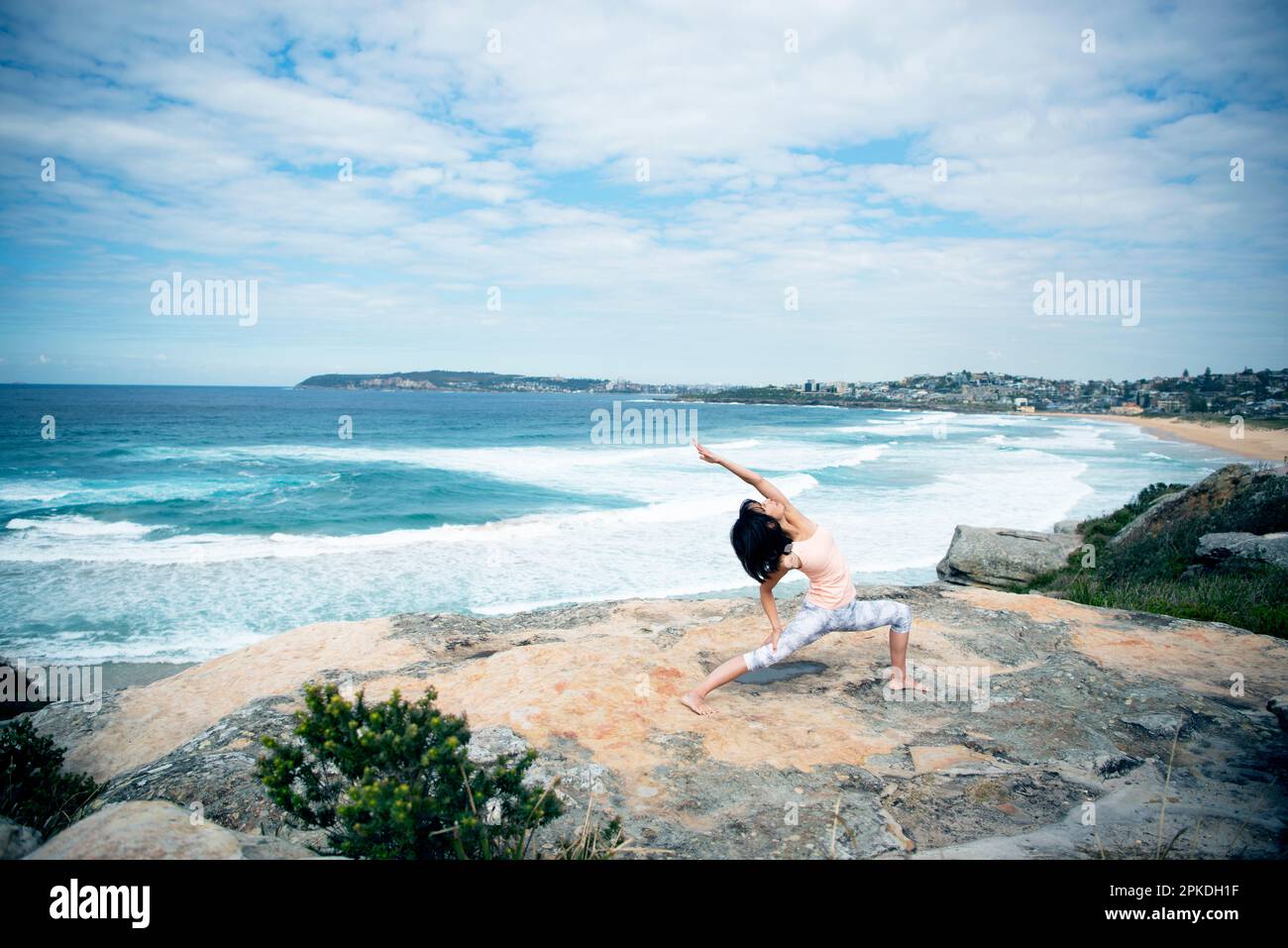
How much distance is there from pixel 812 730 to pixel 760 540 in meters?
1.26

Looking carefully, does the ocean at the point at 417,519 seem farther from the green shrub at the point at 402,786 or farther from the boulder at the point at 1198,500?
the green shrub at the point at 402,786

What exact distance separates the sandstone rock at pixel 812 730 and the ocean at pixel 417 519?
21.9 ft

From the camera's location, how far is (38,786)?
4.55 metres

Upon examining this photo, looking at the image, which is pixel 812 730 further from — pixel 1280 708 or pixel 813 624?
pixel 1280 708

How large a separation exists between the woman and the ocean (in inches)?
368

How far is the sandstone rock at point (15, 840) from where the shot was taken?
2980 mm

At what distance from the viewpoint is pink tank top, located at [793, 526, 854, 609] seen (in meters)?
4.62

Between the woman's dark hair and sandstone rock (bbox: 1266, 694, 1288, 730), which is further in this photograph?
the woman's dark hair

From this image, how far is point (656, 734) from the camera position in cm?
443

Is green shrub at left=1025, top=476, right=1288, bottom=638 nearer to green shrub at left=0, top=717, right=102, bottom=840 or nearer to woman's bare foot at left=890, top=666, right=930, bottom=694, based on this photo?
woman's bare foot at left=890, top=666, right=930, bottom=694

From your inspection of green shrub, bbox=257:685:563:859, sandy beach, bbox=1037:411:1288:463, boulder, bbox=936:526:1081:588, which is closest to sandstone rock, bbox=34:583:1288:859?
green shrub, bbox=257:685:563:859

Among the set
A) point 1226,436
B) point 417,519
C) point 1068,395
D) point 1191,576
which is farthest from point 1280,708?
point 1068,395
